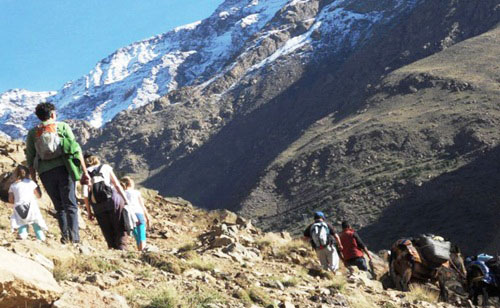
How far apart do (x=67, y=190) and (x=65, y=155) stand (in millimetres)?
402

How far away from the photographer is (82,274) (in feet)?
16.4

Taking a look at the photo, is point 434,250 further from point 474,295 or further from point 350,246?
point 350,246

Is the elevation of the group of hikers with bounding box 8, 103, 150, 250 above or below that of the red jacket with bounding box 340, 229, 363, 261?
above

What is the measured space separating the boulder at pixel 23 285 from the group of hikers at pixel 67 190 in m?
2.45

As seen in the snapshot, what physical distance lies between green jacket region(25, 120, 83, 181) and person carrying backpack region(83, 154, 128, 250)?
0.50 metres

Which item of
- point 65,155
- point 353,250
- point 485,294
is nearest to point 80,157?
point 65,155

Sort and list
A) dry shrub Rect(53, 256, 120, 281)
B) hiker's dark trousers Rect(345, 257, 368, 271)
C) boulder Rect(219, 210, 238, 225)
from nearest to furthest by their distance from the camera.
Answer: dry shrub Rect(53, 256, 120, 281), hiker's dark trousers Rect(345, 257, 368, 271), boulder Rect(219, 210, 238, 225)

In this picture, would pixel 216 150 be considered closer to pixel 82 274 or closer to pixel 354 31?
pixel 354 31

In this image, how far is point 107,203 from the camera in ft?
→ 23.7

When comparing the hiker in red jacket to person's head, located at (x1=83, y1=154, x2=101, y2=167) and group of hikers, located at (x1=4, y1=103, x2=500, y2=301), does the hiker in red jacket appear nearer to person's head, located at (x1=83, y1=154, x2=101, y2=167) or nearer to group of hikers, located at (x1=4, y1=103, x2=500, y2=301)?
group of hikers, located at (x1=4, y1=103, x2=500, y2=301)

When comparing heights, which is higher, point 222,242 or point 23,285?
point 23,285

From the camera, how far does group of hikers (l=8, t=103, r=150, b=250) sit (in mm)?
6617

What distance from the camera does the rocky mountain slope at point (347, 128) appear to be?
60.2 metres

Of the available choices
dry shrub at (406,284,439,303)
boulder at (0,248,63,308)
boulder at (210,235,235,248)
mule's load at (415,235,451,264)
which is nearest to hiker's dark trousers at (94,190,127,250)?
boulder at (210,235,235,248)
